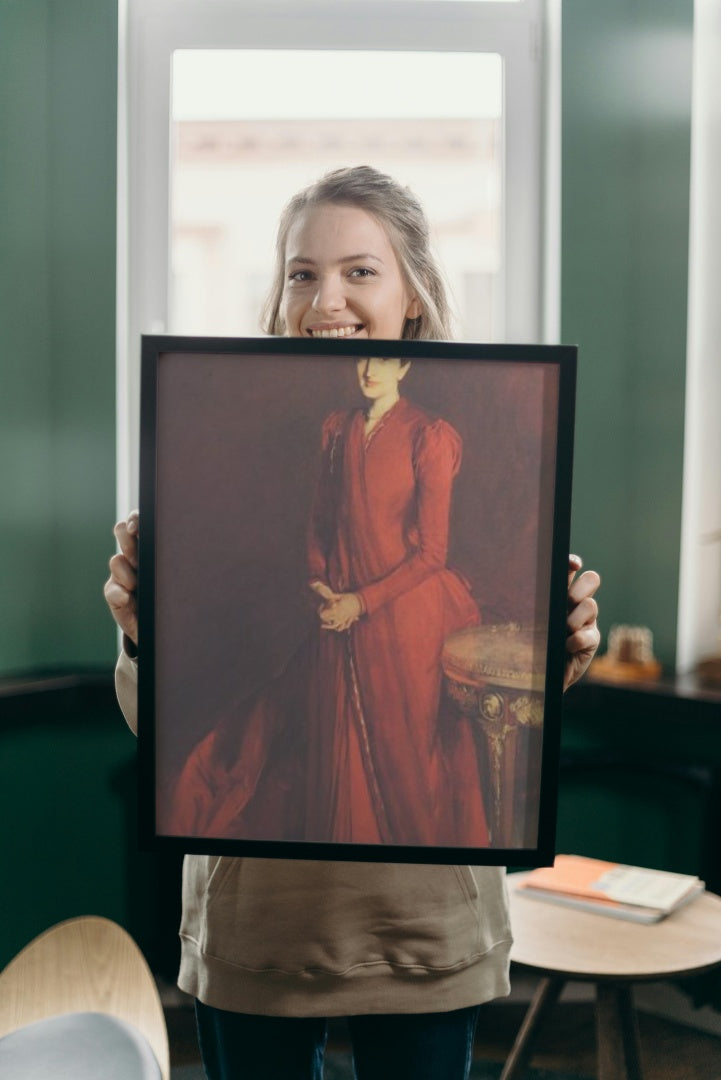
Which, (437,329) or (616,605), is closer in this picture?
(437,329)

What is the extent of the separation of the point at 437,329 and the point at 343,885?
61 cm

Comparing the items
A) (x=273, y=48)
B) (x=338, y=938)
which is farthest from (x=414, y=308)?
A: (x=273, y=48)

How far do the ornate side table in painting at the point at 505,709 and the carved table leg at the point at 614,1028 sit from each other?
0.92 m

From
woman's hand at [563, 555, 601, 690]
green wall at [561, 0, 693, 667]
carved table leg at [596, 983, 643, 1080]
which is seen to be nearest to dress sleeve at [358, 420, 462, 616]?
woman's hand at [563, 555, 601, 690]

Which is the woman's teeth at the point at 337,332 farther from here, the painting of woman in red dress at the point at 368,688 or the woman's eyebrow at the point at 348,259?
the painting of woman in red dress at the point at 368,688

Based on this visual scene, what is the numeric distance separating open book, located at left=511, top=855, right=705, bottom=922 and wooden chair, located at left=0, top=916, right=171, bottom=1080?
1092mm

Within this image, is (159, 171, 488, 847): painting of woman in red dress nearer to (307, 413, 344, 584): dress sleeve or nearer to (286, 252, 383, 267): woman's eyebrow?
(307, 413, 344, 584): dress sleeve

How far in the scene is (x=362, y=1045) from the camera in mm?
1053

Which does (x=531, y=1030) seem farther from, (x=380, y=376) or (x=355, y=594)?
(x=380, y=376)

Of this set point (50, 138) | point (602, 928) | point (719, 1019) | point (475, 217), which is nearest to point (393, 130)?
point (475, 217)

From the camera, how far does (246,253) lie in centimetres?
265

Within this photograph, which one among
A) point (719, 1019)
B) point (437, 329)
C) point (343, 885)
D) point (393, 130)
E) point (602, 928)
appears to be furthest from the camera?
point (393, 130)

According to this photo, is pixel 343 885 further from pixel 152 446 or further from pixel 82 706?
pixel 82 706

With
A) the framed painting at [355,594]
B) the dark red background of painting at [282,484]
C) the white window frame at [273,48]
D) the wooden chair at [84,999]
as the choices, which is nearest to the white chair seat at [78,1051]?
the wooden chair at [84,999]
